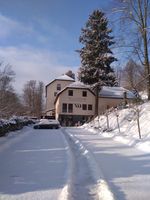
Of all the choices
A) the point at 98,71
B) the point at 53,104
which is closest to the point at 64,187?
the point at 98,71

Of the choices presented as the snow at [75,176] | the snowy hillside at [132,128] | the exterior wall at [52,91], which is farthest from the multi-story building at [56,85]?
the snow at [75,176]

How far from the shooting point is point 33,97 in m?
105

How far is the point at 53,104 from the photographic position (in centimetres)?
8275

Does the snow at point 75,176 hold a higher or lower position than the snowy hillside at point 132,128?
lower

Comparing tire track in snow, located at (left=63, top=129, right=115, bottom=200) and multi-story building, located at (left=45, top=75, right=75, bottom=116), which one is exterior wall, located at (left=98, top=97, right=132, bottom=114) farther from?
tire track in snow, located at (left=63, top=129, right=115, bottom=200)

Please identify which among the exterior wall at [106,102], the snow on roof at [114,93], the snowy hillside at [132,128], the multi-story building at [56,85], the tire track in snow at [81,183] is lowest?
the tire track in snow at [81,183]

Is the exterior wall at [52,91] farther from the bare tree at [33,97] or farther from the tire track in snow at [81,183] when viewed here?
the tire track in snow at [81,183]

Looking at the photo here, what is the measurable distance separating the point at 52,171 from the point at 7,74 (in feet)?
66.0

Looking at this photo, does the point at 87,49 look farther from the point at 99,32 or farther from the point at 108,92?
the point at 108,92

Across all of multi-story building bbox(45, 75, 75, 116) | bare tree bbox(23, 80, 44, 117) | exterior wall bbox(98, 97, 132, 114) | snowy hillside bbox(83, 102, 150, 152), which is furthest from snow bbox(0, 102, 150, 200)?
bare tree bbox(23, 80, 44, 117)

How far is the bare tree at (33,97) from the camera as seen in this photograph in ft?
340

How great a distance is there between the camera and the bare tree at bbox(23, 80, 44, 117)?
103494 millimetres

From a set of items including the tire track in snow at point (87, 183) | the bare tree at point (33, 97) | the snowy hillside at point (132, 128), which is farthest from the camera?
the bare tree at point (33, 97)

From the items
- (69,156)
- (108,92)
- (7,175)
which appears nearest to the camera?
(7,175)
